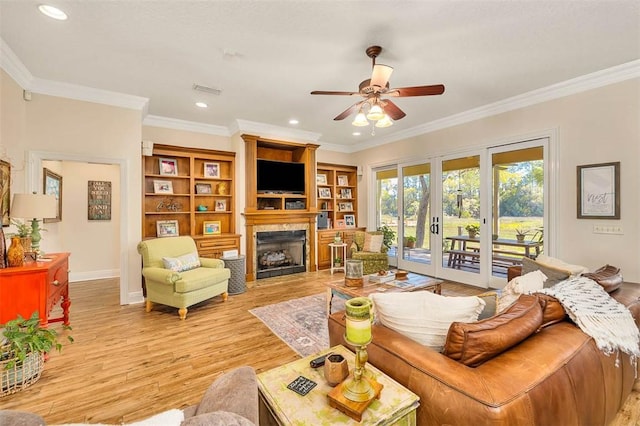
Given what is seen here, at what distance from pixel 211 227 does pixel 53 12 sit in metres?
3.39

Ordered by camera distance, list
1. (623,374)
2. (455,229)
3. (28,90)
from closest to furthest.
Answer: (623,374)
(28,90)
(455,229)

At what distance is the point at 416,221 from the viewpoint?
17.7ft

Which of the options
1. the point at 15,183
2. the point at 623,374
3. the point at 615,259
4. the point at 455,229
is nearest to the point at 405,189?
the point at 455,229

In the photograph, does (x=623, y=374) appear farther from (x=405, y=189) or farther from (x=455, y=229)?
(x=405, y=189)

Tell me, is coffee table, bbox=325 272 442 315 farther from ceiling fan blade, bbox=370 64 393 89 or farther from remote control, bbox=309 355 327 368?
ceiling fan blade, bbox=370 64 393 89

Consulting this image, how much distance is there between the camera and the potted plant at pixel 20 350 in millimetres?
1920

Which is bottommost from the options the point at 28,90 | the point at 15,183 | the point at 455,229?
the point at 455,229

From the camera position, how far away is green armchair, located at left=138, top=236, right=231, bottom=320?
325 cm

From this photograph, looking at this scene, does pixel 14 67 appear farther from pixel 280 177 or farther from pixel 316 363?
pixel 316 363

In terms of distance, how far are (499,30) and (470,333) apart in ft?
8.44

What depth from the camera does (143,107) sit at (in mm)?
3857

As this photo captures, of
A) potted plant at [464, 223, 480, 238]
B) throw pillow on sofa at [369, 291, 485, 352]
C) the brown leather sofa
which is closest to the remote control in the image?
the brown leather sofa

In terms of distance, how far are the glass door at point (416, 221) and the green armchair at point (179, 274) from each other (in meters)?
3.52

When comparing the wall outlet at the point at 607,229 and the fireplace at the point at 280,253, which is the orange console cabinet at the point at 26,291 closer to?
the fireplace at the point at 280,253
